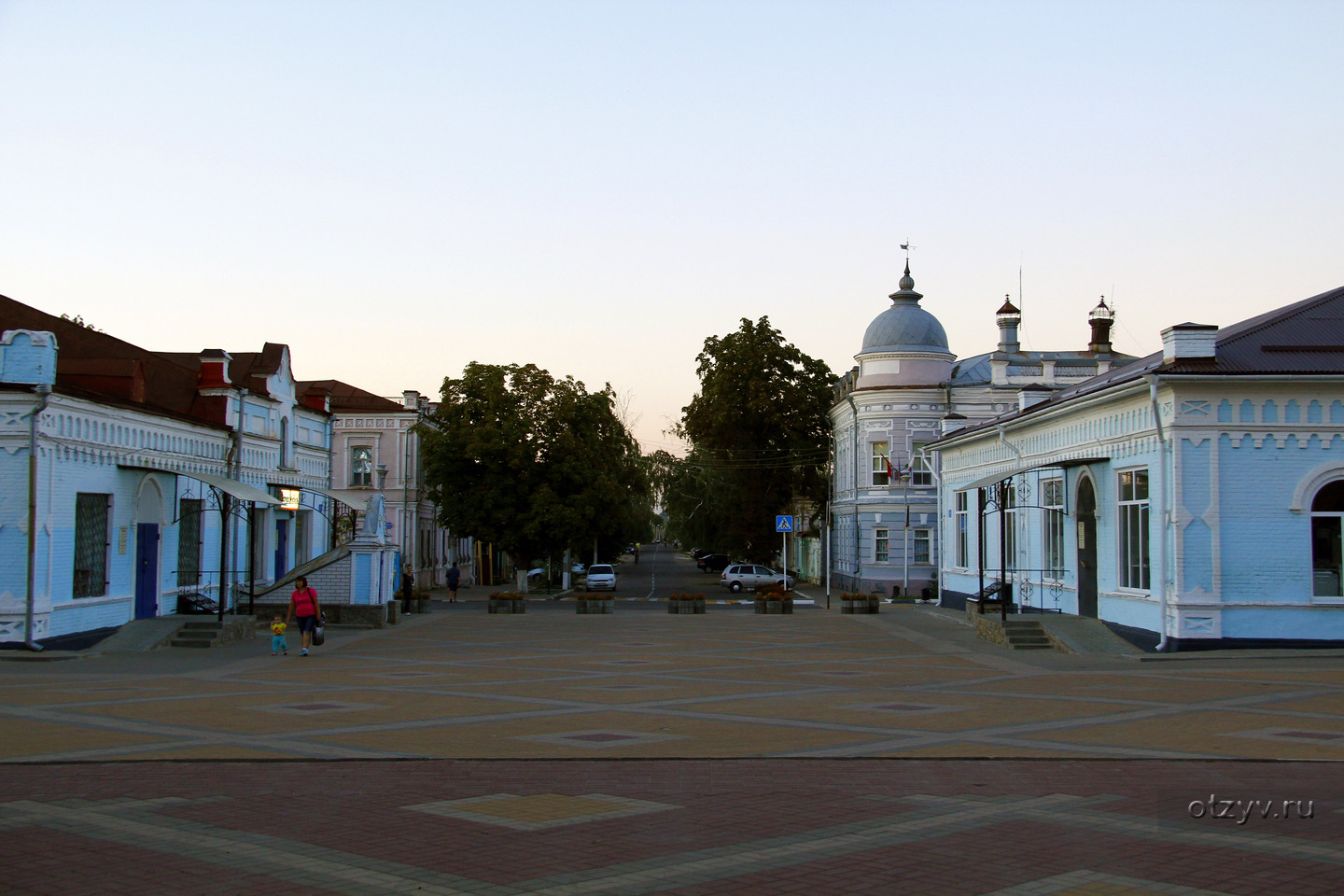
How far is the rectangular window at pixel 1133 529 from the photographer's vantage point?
81.5ft

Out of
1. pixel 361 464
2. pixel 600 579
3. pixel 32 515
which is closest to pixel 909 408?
pixel 600 579

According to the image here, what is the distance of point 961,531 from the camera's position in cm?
3991

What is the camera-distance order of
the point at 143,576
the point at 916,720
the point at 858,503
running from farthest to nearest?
the point at 858,503 → the point at 143,576 → the point at 916,720

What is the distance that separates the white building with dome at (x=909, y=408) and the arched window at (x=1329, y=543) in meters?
29.7

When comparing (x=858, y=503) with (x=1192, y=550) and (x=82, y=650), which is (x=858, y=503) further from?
(x=82, y=650)

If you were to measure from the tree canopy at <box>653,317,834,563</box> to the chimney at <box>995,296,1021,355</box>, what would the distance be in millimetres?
9667

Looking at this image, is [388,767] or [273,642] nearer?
[388,767]

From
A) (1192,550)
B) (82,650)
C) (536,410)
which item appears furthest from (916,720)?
(536,410)

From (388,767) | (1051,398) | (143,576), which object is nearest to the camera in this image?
(388,767)

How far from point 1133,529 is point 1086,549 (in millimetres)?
2728

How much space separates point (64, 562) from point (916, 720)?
1747 centimetres

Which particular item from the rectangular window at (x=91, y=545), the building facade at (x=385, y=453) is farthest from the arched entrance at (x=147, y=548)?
the building facade at (x=385, y=453)

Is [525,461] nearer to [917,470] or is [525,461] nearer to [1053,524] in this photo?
[917,470]

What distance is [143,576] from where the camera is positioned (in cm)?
2831
